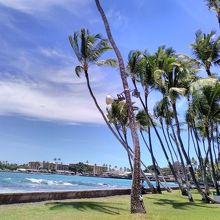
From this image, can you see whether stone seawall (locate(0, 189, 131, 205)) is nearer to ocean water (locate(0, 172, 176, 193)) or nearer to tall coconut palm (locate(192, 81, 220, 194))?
tall coconut palm (locate(192, 81, 220, 194))

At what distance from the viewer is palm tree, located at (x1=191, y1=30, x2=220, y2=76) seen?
26.8 m

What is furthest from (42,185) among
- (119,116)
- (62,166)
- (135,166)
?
(62,166)

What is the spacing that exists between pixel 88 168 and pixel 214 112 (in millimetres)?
175690

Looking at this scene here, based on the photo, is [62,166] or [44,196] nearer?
[44,196]

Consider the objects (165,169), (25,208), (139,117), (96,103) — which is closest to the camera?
(25,208)

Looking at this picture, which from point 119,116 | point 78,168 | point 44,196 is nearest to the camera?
point 44,196

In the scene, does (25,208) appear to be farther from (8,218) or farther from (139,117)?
(139,117)

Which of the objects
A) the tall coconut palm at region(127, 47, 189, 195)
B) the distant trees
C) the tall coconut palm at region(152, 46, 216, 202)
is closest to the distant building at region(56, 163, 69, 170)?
the distant trees

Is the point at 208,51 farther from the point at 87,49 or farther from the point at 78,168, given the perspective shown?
the point at 78,168

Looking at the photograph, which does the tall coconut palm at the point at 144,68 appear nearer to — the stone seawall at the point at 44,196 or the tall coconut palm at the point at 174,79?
the tall coconut palm at the point at 174,79

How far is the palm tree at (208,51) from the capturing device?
26.8m

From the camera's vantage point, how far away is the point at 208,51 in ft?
88.1

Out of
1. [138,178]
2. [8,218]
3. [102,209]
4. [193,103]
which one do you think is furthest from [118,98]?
[193,103]

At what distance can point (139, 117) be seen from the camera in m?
34.6
